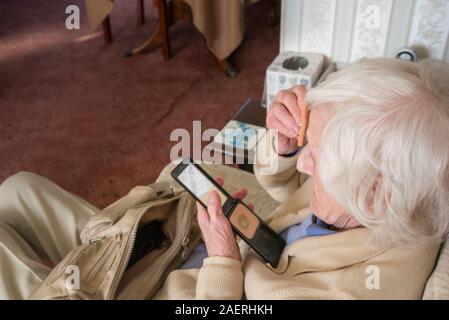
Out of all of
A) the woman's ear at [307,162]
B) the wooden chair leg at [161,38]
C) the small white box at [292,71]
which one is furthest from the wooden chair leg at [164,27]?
the woman's ear at [307,162]

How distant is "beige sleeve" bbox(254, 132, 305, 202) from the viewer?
3.58ft

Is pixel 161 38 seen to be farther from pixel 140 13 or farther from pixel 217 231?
pixel 217 231

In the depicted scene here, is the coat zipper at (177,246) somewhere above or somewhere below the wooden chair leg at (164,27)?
above

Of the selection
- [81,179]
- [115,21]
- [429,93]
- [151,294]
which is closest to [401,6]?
[429,93]

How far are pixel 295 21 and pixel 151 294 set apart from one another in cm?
A: 118

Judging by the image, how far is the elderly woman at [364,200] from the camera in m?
0.69

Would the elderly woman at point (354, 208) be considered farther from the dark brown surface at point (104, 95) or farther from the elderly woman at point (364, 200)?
the dark brown surface at point (104, 95)

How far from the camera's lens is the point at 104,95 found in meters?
2.62

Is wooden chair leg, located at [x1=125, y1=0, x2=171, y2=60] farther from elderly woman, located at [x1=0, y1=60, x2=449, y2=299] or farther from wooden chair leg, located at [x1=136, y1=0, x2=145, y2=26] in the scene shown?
elderly woman, located at [x1=0, y1=60, x2=449, y2=299]

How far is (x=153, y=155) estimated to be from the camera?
86.3 inches

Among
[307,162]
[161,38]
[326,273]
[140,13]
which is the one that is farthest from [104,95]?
[326,273]

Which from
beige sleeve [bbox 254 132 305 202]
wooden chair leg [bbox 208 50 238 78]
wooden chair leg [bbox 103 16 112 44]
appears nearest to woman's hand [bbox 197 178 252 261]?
beige sleeve [bbox 254 132 305 202]

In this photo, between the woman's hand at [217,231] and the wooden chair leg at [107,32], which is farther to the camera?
the wooden chair leg at [107,32]

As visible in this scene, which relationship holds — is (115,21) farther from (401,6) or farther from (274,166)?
(274,166)
